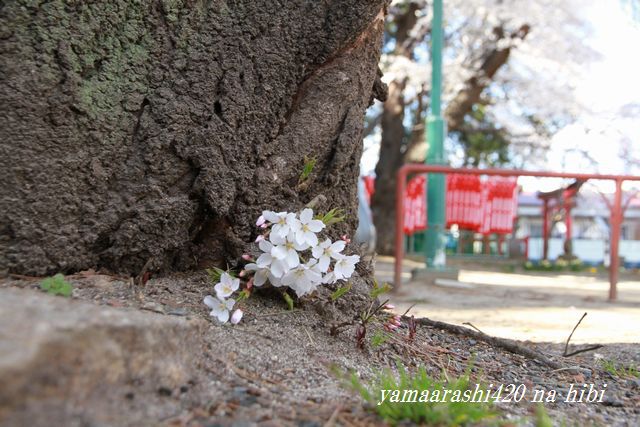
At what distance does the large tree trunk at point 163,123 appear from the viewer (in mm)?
1511

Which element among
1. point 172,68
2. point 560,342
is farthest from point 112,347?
Result: point 560,342

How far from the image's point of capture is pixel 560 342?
2.79m

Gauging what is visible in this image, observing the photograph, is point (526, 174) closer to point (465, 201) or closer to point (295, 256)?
point (295, 256)

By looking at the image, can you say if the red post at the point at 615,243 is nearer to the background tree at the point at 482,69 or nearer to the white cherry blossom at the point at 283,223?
the white cherry blossom at the point at 283,223

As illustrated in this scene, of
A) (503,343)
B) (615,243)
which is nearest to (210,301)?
(503,343)

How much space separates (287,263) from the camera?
1.55 m

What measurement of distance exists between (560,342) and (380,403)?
1950 millimetres

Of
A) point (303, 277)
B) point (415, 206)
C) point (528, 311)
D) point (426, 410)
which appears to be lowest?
point (528, 311)

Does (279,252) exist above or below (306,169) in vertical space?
below

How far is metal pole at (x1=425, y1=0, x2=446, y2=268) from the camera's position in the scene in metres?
6.88

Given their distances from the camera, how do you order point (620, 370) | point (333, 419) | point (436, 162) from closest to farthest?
point (333, 419)
point (620, 370)
point (436, 162)

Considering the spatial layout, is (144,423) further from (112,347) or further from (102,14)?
(102,14)

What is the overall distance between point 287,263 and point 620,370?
4.47 feet

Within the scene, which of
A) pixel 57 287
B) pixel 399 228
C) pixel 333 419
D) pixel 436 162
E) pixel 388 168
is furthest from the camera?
pixel 388 168
